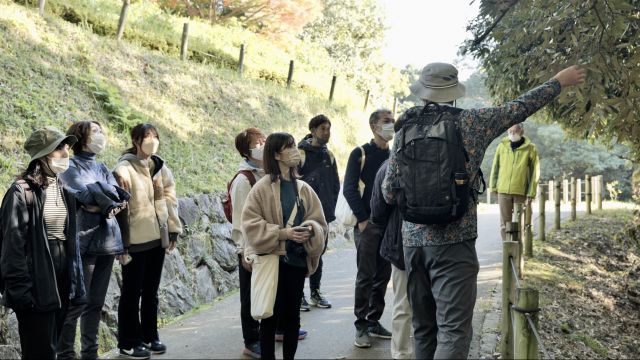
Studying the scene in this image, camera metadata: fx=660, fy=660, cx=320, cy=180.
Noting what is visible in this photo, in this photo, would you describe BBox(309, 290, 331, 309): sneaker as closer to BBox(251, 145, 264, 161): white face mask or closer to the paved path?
the paved path

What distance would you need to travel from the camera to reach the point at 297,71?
24469 mm

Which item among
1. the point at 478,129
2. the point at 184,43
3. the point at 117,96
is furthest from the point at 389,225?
the point at 184,43

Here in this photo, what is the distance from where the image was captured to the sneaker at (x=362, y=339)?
6297 mm

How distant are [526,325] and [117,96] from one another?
10189 millimetres

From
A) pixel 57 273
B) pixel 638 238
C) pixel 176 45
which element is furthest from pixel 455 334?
pixel 176 45

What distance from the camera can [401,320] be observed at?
17.1 ft

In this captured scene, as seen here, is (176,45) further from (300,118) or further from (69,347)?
(69,347)

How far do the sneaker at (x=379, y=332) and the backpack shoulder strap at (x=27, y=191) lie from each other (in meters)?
3.44

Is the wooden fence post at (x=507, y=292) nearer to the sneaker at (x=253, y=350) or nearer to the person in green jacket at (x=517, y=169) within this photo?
the sneaker at (x=253, y=350)

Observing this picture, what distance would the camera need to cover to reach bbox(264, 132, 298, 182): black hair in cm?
507

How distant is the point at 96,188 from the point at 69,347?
132 centimetres

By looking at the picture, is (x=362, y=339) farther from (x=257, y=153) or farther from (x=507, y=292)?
(x=257, y=153)

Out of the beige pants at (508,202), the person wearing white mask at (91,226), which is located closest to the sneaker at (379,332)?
the person wearing white mask at (91,226)

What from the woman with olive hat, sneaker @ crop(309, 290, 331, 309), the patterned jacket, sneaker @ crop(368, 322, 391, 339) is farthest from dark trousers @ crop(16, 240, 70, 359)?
sneaker @ crop(309, 290, 331, 309)
